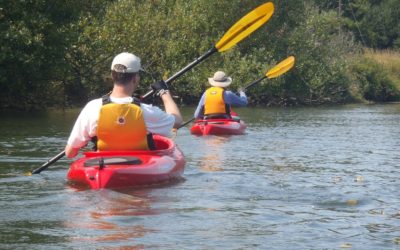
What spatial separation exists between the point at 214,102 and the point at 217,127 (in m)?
0.58

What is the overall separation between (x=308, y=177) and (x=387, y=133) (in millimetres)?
7630

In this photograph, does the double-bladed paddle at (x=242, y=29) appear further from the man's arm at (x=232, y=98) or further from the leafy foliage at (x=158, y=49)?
the leafy foliage at (x=158, y=49)

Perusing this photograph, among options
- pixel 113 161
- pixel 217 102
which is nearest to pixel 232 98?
pixel 217 102

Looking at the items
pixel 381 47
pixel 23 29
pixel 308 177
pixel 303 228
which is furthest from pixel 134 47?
pixel 381 47

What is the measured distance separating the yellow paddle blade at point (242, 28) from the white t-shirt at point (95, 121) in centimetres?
287

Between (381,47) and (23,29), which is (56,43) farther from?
(381,47)

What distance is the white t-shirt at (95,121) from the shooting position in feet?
25.2

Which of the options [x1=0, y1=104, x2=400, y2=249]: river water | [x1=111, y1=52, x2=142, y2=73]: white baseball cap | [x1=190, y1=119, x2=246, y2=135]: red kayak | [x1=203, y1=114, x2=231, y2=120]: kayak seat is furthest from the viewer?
[x1=203, y1=114, x2=231, y2=120]: kayak seat

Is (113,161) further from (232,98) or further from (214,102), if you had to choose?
(232,98)

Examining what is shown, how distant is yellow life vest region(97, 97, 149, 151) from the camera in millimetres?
7625

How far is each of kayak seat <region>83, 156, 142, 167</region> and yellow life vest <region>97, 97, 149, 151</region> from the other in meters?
0.19

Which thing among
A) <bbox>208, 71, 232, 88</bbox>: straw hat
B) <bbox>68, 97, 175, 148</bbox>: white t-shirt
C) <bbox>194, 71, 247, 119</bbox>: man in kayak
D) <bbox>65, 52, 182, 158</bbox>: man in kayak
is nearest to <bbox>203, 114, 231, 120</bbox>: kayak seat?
<bbox>194, 71, 247, 119</bbox>: man in kayak

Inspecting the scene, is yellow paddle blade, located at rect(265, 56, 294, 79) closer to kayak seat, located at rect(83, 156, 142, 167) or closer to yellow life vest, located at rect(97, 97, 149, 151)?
yellow life vest, located at rect(97, 97, 149, 151)

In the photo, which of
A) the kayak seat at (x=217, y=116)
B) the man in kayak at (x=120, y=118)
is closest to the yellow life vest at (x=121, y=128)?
the man in kayak at (x=120, y=118)
